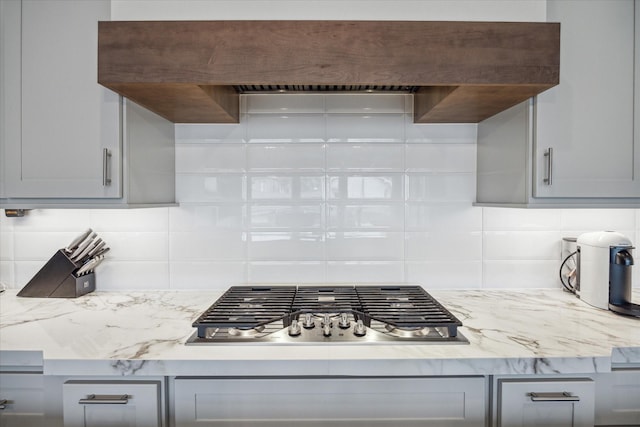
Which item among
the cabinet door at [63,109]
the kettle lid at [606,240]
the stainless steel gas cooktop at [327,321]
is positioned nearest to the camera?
the stainless steel gas cooktop at [327,321]

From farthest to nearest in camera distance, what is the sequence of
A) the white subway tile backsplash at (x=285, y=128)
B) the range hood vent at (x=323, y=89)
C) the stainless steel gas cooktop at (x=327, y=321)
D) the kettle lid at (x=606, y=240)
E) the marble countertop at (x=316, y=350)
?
1. the white subway tile backsplash at (x=285, y=128)
2. the range hood vent at (x=323, y=89)
3. the kettle lid at (x=606, y=240)
4. the stainless steel gas cooktop at (x=327, y=321)
5. the marble countertop at (x=316, y=350)

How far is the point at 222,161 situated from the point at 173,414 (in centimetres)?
106

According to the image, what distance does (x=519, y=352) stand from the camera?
3.33 feet

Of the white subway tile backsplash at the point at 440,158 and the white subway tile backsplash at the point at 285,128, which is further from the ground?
the white subway tile backsplash at the point at 285,128

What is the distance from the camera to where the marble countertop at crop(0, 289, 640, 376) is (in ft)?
3.24

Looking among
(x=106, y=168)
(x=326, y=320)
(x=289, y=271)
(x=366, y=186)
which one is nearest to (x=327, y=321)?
(x=326, y=320)

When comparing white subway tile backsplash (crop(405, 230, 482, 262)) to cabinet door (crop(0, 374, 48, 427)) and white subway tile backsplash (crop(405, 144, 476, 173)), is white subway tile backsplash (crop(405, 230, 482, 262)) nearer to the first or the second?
white subway tile backsplash (crop(405, 144, 476, 173))

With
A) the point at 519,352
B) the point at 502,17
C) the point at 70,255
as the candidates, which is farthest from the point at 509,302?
the point at 70,255

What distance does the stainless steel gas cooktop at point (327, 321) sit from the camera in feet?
3.60

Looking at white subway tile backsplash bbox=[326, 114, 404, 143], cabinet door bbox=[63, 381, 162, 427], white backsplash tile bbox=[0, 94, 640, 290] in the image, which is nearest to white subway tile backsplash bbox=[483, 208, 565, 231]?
white backsplash tile bbox=[0, 94, 640, 290]

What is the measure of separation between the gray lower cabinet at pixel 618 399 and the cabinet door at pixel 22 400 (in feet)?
5.44

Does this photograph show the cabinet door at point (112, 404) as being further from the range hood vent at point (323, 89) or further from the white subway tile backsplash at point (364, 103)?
the white subway tile backsplash at point (364, 103)

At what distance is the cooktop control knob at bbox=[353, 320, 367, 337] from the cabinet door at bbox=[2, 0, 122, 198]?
0.97 meters

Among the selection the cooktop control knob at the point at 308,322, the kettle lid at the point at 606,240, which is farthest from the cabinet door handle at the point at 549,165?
the cooktop control knob at the point at 308,322
